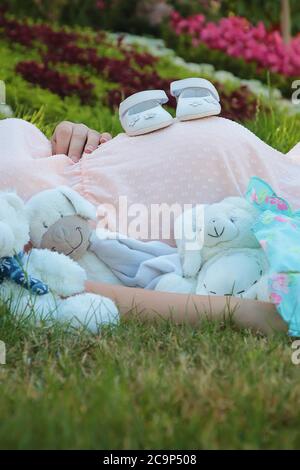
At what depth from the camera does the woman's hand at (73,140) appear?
10.9 ft

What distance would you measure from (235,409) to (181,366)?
31 centimetres

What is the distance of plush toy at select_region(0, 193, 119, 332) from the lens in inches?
94.4

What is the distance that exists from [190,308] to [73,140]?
1097 millimetres

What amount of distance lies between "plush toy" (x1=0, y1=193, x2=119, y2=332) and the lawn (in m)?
0.07

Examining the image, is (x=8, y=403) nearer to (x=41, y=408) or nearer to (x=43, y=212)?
(x=41, y=408)

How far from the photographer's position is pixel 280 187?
10.1 ft

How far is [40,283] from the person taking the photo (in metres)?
2.42

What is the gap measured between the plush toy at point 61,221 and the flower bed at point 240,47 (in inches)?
205

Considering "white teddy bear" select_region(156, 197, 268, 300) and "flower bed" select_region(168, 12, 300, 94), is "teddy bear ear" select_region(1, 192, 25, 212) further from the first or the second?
"flower bed" select_region(168, 12, 300, 94)

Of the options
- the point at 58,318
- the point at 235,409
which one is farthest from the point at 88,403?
the point at 58,318

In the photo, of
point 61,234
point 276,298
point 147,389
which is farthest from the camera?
point 61,234

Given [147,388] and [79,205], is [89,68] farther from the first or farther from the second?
[147,388]

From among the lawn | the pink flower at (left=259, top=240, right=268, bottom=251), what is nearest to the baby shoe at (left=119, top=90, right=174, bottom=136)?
the pink flower at (left=259, top=240, right=268, bottom=251)

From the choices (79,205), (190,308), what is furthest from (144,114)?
(190,308)
